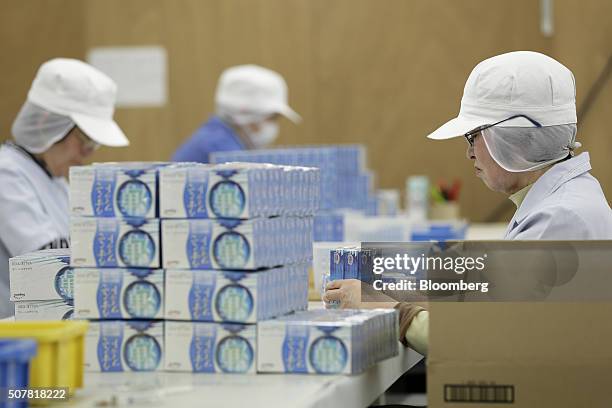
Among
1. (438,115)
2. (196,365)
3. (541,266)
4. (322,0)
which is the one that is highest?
(322,0)

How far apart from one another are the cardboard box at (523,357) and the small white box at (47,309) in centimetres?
96

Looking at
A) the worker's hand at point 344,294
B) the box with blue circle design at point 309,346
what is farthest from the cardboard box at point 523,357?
the worker's hand at point 344,294

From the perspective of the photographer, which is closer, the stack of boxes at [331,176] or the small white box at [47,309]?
the small white box at [47,309]

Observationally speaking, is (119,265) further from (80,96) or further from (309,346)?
(80,96)

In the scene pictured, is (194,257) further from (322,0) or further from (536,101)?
(322,0)

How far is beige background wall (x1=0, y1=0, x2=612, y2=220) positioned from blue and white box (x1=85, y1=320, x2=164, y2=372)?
18.4 feet

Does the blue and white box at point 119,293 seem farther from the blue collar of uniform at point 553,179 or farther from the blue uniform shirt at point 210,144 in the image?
the blue uniform shirt at point 210,144

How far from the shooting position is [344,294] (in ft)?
8.67

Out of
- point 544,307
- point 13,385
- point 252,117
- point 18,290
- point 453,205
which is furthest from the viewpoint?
point 453,205

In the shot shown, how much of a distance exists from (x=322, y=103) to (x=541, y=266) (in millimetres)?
5877

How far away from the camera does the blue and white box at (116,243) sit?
229 cm

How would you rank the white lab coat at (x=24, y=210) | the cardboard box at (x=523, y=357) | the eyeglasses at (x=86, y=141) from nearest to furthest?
the cardboard box at (x=523, y=357), the white lab coat at (x=24, y=210), the eyeglasses at (x=86, y=141)

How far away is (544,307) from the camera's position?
217cm

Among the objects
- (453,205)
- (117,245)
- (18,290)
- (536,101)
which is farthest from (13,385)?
(453,205)
